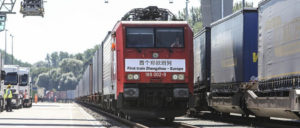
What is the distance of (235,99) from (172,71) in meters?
2.20

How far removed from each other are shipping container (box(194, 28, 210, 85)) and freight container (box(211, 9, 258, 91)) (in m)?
0.96

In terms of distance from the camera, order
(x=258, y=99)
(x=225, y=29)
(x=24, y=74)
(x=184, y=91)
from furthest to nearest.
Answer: (x=24, y=74), (x=225, y=29), (x=184, y=91), (x=258, y=99)

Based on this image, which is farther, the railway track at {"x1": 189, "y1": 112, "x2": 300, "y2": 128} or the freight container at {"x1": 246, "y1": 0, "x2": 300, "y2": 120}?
the railway track at {"x1": 189, "y1": 112, "x2": 300, "y2": 128}

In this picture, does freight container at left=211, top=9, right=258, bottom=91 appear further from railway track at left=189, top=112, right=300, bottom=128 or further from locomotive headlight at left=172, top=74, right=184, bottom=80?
locomotive headlight at left=172, top=74, right=184, bottom=80

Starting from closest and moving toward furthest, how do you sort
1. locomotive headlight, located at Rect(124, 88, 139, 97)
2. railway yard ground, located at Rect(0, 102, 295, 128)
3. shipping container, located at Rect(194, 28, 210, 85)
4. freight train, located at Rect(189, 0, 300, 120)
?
1. freight train, located at Rect(189, 0, 300, 120)
2. locomotive headlight, located at Rect(124, 88, 139, 97)
3. railway yard ground, located at Rect(0, 102, 295, 128)
4. shipping container, located at Rect(194, 28, 210, 85)

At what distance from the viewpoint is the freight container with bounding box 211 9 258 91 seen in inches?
699

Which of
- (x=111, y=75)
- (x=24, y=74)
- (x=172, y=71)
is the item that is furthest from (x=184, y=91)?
(x=24, y=74)

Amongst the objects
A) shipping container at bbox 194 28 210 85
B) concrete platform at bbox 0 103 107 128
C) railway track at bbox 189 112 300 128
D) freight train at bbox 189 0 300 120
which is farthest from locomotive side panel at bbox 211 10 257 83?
concrete platform at bbox 0 103 107 128

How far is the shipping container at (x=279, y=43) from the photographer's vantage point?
13.8 metres

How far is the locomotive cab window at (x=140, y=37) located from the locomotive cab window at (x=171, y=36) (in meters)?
0.25

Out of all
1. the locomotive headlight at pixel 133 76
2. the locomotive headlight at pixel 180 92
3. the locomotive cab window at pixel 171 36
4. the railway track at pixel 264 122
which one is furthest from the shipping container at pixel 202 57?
the locomotive headlight at pixel 133 76

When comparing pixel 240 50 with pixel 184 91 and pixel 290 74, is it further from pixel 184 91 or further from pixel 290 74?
pixel 290 74

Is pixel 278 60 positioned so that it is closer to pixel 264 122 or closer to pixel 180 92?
pixel 180 92

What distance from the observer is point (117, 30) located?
18672 millimetres
